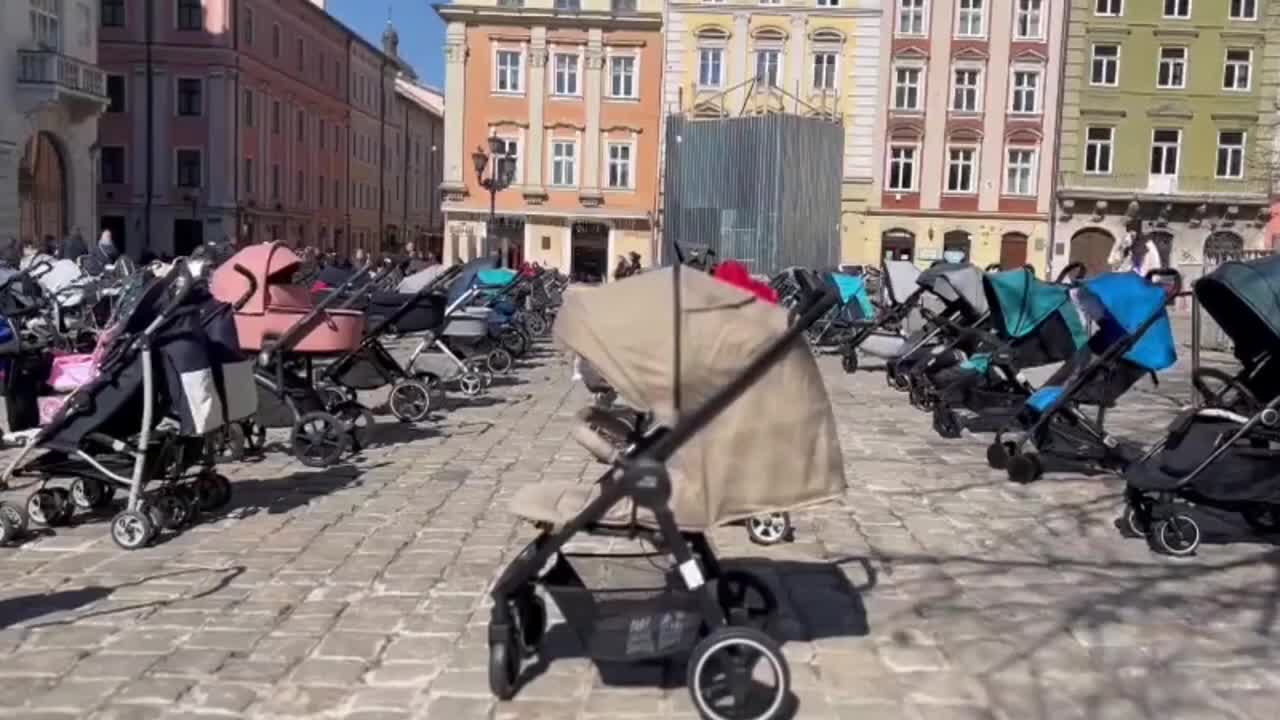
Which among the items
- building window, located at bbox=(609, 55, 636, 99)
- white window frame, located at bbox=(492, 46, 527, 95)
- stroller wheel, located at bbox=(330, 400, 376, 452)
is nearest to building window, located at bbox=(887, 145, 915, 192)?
building window, located at bbox=(609, 55, 636, 99)

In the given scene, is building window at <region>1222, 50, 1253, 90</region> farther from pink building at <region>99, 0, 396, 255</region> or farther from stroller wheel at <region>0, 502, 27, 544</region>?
stroller wheel at <region>0, 502, 27, 544</region>

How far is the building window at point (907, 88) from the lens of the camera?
1781 inches

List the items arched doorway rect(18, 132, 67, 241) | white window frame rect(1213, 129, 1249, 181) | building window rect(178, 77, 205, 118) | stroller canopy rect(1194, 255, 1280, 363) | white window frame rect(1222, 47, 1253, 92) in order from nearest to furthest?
stroller canopy rect(1194, 255, 1280, 363) → arched doorway rect(18, 132, 67, 241) → white window frame rect(1222, 47, 1253, 92) → white window frame rect(1213, 129, 1249, 181) → building window rect(178, 77, 205, 118)

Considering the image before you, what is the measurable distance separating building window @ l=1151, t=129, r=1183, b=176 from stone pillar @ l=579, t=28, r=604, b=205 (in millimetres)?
21098

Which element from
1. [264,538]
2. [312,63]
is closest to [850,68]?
[312,63]

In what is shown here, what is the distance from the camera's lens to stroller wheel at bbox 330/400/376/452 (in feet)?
31.1

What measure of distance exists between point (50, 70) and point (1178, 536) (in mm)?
32716

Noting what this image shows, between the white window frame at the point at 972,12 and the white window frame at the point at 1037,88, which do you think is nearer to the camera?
the white window frame at the point at 972,12

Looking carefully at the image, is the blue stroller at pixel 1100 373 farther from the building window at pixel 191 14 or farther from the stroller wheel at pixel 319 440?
the building window at pixel 191 14

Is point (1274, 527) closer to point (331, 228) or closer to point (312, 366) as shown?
point (312, 366)

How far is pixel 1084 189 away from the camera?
4447cm

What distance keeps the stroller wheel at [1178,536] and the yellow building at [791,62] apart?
3931 cm

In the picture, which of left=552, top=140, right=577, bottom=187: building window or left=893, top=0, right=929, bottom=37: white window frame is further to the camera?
left=552, top=140, right=577, bottom=187: building window

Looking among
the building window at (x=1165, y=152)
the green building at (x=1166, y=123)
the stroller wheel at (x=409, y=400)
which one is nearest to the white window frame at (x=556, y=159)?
the green building at (x=1166, y=123)
